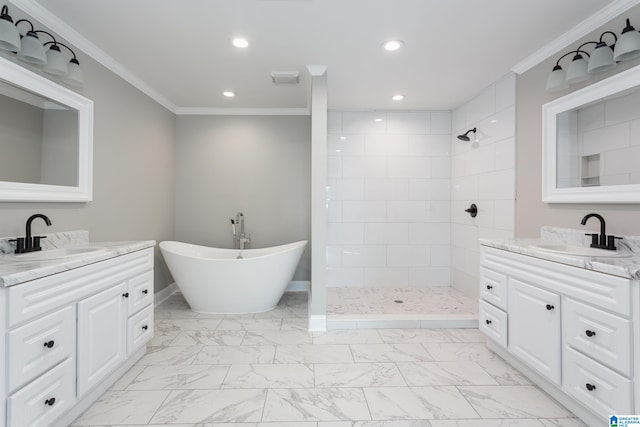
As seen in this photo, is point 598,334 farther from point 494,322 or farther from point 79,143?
point 79,143

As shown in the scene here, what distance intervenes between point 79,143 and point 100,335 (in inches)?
57.7

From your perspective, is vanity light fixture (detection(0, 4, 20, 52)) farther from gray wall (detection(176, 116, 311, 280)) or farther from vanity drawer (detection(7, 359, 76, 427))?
gray wall (detection(176, 116, 311, 280))

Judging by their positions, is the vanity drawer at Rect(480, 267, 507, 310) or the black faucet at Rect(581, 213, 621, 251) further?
the vanity drawer at Rect(480, 267, 507, 310)

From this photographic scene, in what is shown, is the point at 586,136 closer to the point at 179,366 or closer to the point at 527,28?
the point at 527,28

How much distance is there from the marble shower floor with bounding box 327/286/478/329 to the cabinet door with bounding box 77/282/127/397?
1652 millimetres

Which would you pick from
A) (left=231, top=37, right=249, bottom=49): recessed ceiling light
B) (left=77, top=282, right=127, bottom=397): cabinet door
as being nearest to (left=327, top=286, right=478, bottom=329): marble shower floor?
(left=77, top=282, right=127, bottom=397): cabinet door

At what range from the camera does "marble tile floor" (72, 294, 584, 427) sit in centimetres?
163

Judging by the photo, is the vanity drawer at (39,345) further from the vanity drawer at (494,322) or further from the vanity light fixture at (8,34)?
the vanity drawer at (494,322)

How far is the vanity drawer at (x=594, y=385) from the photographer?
4.33 feet

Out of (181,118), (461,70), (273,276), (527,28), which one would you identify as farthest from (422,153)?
(181,118)

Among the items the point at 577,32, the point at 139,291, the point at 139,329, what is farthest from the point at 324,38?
the point at 139,329

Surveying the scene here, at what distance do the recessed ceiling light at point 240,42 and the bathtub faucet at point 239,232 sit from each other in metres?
2.09

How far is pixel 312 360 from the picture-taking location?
2.23m

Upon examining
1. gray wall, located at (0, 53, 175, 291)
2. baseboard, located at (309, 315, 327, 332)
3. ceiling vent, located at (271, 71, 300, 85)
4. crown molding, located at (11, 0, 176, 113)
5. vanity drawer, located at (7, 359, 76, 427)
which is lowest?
baseboard, located at (309, 315, 327, 332)
